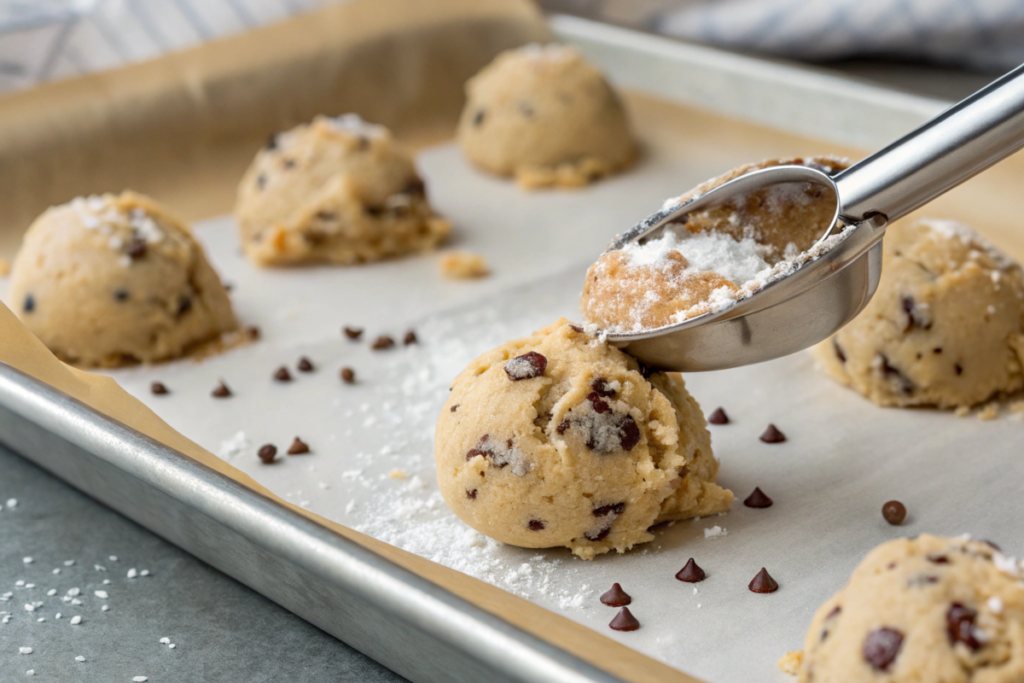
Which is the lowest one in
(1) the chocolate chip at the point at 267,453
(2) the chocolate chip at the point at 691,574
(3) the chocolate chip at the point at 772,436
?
(3) the chocolate chip at the point at 772,436

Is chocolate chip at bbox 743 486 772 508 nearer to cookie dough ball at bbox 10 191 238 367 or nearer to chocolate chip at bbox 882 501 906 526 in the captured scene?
chocolate chip at bbox 882 501 906 526

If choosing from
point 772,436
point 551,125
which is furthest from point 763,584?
point 551,125

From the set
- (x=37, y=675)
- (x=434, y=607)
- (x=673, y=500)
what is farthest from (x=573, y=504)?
(x=37, y=675)

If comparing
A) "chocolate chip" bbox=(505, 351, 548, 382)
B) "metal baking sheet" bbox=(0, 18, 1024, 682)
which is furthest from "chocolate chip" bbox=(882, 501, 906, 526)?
"chocolate chip" bbox=(505, 351, 548, 382)

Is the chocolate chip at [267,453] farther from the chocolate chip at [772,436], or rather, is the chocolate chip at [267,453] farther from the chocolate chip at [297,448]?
the chocolate chip at [772,436]

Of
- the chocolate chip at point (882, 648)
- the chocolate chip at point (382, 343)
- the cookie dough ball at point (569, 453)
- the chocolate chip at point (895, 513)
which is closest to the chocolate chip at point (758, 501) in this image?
the cookie dough ball at point (569, 453)

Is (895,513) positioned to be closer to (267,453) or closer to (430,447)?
(430,447)

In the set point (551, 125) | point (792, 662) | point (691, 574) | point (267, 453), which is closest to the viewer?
point (792, 662)
